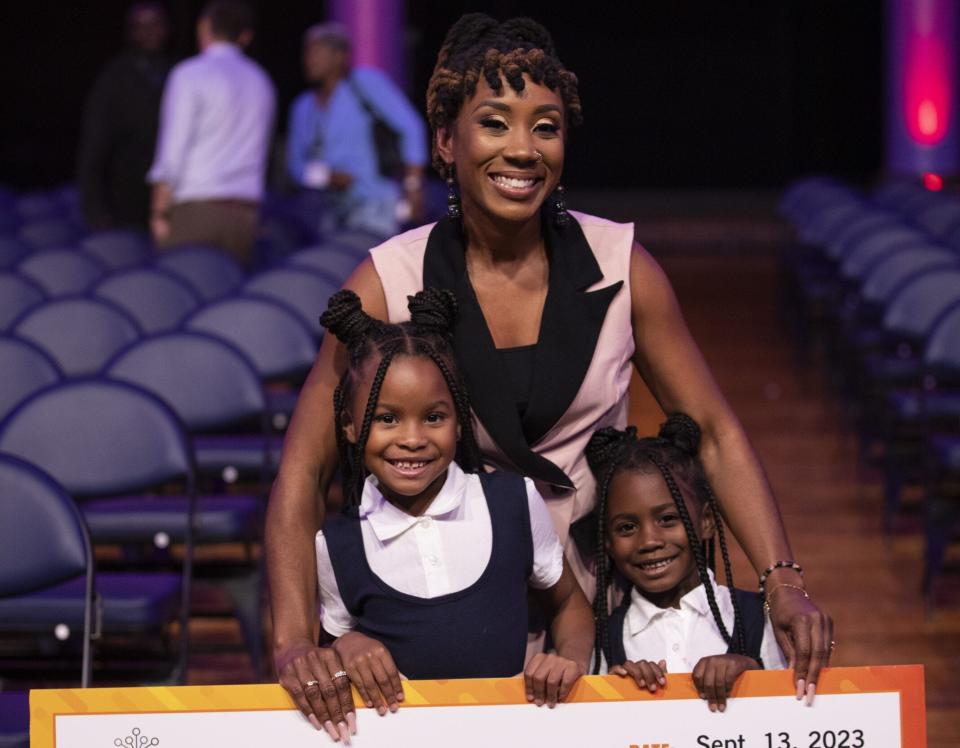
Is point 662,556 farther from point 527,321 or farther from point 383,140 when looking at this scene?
point 383,140

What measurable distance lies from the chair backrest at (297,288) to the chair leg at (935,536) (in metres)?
2.48

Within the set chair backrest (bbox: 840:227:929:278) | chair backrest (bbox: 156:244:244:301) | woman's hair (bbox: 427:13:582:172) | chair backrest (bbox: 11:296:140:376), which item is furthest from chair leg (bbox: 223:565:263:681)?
chair backrest (bbox: 840:227:929:278)

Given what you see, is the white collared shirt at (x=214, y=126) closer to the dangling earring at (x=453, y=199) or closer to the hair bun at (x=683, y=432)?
A: the dangling earring at (x=453, y=199)

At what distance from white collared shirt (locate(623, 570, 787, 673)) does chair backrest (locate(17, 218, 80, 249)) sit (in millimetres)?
6658

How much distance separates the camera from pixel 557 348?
7.77 ft

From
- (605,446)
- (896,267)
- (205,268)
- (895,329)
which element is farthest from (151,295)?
(605,446)

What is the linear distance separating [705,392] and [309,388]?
609 mm

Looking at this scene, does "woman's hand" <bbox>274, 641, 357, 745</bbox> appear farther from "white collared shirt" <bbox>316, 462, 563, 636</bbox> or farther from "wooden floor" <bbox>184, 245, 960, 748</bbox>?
"wooden floor" <bbox>184, 245, 960, 748</bbox>

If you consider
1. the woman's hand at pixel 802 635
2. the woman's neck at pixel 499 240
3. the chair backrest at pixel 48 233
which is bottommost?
the woman's hand at pixel 802 635

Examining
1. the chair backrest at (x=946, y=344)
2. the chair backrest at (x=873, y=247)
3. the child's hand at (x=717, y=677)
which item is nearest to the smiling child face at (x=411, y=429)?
the child's hand at (x=717, y=677)

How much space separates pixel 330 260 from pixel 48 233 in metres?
2.54

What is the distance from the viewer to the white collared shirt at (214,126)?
23.2 ft

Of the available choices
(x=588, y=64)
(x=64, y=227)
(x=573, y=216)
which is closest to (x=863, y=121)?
(x=588, y=64)

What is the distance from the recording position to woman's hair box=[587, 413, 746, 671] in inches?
95.6
